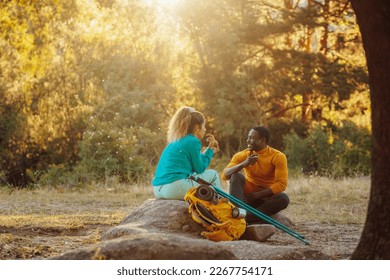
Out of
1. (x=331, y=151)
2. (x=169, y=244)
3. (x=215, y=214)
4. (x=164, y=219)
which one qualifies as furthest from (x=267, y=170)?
(x=331, y=151)

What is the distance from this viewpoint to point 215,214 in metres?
7.92

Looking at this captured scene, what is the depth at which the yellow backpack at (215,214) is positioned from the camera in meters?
7.86

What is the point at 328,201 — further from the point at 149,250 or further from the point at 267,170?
the point at 149,250

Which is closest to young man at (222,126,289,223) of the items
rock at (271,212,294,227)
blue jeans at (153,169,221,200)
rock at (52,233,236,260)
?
rock at (271,212,294,227)

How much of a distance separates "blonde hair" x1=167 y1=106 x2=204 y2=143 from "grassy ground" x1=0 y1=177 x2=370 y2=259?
1531mm

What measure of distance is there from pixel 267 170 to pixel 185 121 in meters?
1.39

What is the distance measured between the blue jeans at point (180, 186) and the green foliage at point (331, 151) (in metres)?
12.1

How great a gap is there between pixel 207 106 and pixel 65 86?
28.6ft

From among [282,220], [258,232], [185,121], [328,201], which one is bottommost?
[328,201]

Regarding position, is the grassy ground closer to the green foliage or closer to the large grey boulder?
the large grey boulder

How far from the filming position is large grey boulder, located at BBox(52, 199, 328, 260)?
5.27 meters

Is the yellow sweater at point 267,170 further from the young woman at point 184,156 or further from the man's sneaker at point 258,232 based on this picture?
the man's sneaker at point 258,232

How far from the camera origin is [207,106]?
94.2 feet

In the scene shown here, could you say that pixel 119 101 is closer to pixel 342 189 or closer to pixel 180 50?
A: pixel 180 50
